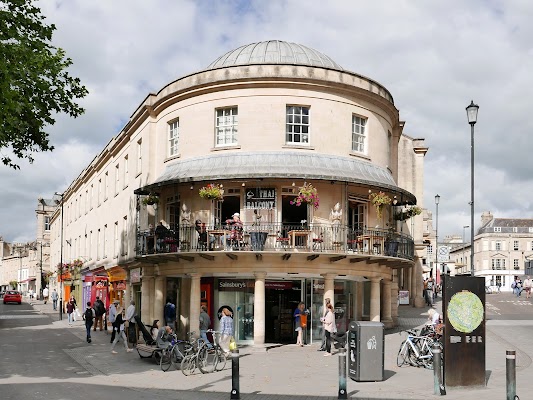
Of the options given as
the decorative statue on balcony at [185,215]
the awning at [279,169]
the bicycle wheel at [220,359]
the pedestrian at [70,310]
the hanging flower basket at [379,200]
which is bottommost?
the pedestrian at [70,310]

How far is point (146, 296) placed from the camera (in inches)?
1158

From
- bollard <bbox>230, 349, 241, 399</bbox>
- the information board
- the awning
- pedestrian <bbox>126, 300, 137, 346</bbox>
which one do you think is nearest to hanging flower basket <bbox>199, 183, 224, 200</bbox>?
the awning

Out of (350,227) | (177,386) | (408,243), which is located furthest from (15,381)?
(408,243)

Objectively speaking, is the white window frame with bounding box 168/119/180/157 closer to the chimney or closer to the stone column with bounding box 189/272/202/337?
the stone column with bounding box 189/272/202/337

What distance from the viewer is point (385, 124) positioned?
92.3ft

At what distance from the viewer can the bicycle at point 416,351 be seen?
18.4m

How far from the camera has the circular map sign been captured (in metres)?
14.5

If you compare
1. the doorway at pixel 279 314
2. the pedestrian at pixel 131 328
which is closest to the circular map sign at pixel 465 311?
the doorway at pixel 279 314

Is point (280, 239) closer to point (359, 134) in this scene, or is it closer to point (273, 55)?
point (359, 134)

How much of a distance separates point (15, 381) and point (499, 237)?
113 m

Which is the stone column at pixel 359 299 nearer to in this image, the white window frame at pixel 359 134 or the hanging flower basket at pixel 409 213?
the hanging flower basket at pixel 409 213

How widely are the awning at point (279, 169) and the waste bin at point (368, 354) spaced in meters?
8.10

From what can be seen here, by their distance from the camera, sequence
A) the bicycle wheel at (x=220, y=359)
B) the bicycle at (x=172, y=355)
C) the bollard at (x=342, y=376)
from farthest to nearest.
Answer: the bicycle wheel at (x=220, y=359)
the bicycle at (x=172, y=355)
the bollard at (x=342, y=376)

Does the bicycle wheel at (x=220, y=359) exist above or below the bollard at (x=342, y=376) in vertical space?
below
